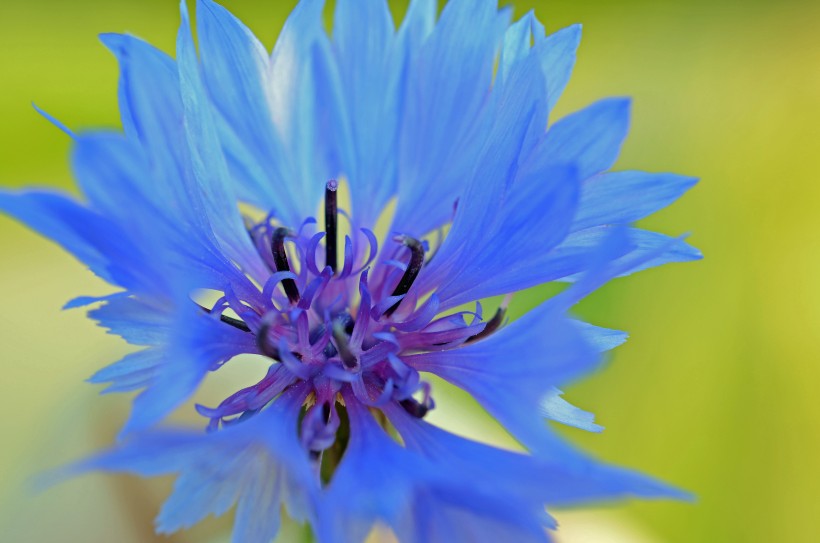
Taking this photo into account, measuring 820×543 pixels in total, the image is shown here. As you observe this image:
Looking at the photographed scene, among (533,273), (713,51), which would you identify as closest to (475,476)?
(533,273)

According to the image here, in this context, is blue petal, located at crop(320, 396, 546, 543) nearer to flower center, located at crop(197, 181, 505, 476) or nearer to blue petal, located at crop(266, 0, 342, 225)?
flower center, located at crop(197, 181, 505, 476)

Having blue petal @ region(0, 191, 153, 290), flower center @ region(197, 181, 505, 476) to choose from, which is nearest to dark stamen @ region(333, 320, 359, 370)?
flower center @ region(197, 181, 505, 476)

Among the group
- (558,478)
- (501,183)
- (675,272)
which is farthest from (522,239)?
(675,272)

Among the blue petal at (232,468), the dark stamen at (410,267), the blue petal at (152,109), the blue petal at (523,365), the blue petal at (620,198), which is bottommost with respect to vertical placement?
the blue petal at (232,468)

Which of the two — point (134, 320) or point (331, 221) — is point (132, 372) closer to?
point (134, 320)

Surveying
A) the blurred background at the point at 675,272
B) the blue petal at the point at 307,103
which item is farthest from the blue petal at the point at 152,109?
the blurred background at the point at 675,272

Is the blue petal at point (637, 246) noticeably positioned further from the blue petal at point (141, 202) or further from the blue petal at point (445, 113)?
the blue petal at point (141, 202)

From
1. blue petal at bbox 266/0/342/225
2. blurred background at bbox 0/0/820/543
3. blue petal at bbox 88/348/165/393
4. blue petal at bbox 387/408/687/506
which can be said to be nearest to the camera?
blue petal at bbox 387/408/687/506

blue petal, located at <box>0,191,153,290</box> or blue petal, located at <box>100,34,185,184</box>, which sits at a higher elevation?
blue petal, located at <box>100,34,185,184</box>
